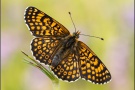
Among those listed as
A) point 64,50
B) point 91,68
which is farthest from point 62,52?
point 91,68

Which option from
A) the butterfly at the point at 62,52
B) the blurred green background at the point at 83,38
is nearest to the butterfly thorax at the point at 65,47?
the butterfly at the point at 62,52

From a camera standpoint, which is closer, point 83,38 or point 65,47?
point 65,47

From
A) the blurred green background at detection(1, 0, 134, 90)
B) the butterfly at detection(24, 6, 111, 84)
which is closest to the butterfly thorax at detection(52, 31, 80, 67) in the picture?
the butterfly at detection(24, 6, 111, 84)

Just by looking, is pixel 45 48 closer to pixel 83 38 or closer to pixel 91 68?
pixel 91 68

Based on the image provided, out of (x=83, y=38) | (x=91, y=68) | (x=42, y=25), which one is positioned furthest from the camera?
(x=83, y=38)

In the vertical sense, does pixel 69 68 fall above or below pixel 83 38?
below

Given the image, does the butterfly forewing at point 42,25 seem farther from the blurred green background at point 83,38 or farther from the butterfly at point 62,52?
the blurred green background at point 83,38

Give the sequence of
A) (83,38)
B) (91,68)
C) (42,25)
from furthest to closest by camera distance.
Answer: (83,38), (42,25), (91,68)
